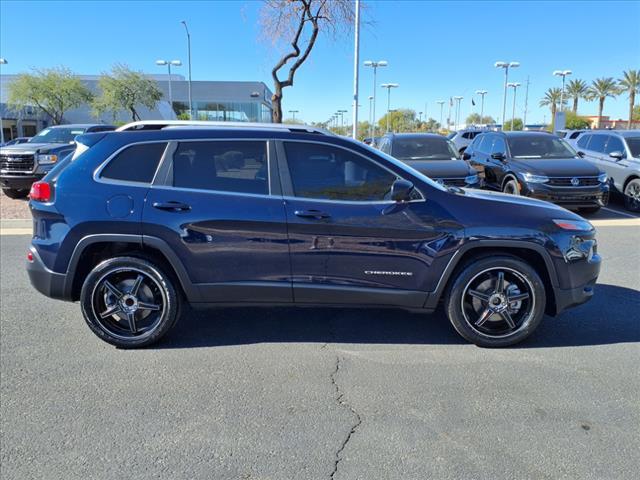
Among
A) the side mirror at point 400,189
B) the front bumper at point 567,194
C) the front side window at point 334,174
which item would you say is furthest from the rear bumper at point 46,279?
the front bumper at point 567,194

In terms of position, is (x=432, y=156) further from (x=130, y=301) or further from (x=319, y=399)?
(x=319, y=399)

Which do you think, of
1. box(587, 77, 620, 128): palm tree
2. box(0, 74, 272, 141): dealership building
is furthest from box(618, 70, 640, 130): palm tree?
box(0, 74, 272, 141): dealership building

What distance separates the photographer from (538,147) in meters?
10.9

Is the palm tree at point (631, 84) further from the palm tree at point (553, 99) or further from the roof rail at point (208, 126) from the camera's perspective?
the roof rail at point (208, 126)

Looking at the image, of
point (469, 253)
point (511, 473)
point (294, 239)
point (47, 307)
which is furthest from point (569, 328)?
point (47, 307)

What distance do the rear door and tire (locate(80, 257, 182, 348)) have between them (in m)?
0.27

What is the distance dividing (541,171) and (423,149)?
248cm

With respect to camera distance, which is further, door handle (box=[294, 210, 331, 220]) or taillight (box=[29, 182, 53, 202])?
→ taillight (box=[29, 182, 53, 202])

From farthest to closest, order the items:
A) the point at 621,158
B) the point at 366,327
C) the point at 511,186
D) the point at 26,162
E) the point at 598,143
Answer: the point at 598,143 < the point at 26,162 < the point at 621,158 < the point at 511,186 < the point at 366,327

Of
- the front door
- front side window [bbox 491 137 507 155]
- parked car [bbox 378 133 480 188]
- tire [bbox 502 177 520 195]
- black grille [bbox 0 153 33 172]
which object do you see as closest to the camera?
the front door

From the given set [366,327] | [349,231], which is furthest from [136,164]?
[366,327]

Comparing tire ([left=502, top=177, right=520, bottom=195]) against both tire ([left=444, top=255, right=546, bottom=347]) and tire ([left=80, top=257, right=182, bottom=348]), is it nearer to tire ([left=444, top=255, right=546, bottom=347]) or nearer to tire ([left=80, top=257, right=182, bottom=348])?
tire ([left=444, top=255, right=546, bottom=347])

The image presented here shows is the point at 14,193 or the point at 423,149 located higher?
the point at 423,149

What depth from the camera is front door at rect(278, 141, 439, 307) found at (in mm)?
3695
